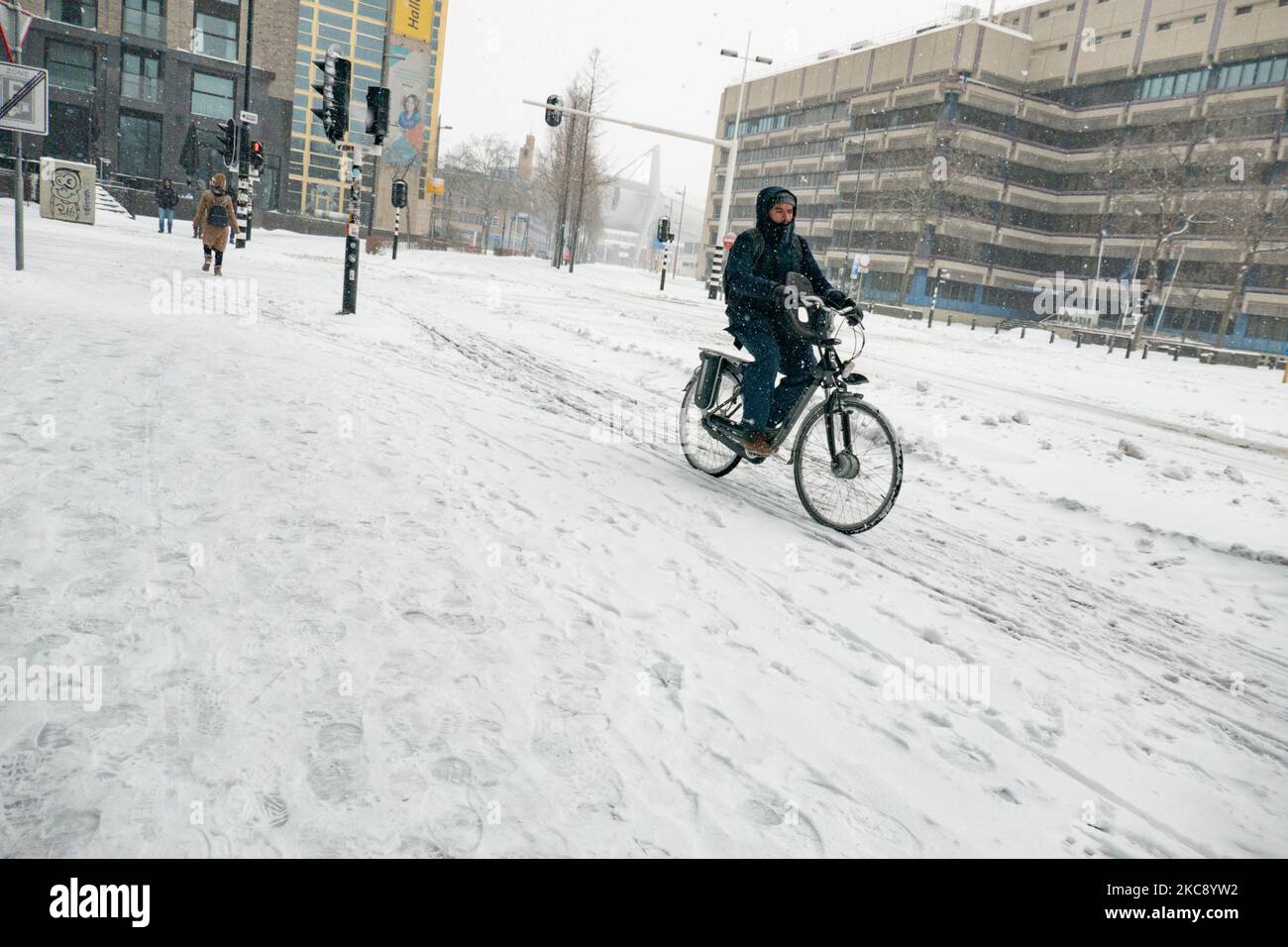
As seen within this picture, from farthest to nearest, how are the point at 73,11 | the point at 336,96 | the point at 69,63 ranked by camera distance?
the point at 69,63, the point at 73,11, the point at 336,96

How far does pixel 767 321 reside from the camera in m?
5.26

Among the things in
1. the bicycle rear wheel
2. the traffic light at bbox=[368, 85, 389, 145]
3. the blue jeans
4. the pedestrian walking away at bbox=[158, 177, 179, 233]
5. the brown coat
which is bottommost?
the bicycle rear wheel

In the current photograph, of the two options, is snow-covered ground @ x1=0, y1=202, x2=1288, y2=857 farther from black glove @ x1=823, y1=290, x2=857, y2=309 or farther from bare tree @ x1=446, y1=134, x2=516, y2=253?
bare tree @ x1=446, y1=134, x2=516, y2=253

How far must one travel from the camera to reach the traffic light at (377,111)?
10828mm

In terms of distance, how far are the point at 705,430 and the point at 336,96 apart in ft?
26.9

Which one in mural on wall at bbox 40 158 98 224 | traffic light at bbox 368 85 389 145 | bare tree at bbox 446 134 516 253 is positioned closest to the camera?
traffic light at bbox 368 85 389 145

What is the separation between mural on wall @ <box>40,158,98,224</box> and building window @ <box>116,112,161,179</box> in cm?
2054

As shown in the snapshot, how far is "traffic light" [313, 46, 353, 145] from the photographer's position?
35.0 ft

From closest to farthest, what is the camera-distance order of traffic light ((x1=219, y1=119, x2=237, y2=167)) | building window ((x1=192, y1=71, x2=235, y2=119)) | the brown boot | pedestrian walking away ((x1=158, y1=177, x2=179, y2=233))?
the brown boot, traffic light ((x1=219, y1=119, x2=237, y2=167)), pedestrian walking away ((x1=158, y1=177, x2=179, y2=233)), building window ((x1=192, y1=71, x2=235, y2=119))

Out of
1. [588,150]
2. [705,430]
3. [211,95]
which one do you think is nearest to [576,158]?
[588,150]

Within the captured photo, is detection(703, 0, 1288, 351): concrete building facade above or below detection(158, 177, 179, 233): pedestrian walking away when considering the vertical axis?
above

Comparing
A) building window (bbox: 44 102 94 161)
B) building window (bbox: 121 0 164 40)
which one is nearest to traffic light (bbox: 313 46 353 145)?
building window (bbox: 44 102 94 161)

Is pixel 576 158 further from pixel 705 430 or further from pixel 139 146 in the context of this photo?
pixel 705 430

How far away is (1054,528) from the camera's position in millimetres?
5812
